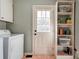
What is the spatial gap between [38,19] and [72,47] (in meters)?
1.73

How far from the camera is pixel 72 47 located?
520 cm

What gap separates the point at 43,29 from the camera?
5805mm

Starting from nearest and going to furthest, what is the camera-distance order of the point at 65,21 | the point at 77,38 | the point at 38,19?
the point at 77,38
the point at 65,21
the point at 38,19

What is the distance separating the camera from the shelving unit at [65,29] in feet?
17.1

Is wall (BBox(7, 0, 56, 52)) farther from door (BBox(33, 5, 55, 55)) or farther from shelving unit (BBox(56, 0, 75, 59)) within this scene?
shelving unit (BBox(56, 0, 75, 59))

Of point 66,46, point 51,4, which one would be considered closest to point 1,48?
point 66,46

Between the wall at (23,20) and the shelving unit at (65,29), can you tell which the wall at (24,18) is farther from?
the shelving unit at (65,29)

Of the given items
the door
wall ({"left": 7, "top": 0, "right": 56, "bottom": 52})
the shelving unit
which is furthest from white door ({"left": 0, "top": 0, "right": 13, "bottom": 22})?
the shelving unit

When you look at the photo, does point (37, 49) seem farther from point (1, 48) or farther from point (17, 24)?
point (1, 48)

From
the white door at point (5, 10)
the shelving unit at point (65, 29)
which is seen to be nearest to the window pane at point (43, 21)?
the shelving unit at point (65, 29)

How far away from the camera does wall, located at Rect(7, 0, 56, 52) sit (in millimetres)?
5859

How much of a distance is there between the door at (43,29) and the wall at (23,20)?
210 mm

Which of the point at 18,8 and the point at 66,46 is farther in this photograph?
the point at 18,8

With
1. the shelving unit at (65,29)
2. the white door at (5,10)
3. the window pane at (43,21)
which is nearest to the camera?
the white door at (5,10)
